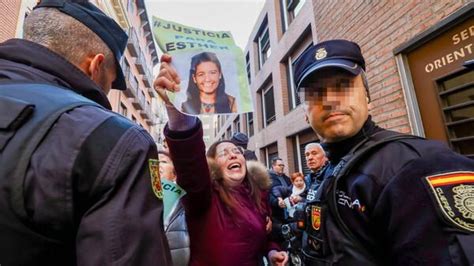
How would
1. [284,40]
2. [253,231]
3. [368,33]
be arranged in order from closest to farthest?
[253,231]
[368,33]
[284,40]

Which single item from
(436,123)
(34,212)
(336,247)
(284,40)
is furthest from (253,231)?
(284,40)

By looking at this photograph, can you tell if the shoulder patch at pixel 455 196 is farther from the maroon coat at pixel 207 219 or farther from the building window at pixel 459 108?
the building window at pixel 459 108

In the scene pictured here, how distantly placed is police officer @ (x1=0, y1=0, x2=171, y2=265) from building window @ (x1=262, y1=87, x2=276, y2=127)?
982cm

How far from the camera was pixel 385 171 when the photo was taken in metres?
0.84

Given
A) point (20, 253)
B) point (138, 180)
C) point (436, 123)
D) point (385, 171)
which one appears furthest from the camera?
point (436, 123)

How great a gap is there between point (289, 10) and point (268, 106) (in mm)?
4002

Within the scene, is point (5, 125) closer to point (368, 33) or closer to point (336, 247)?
point (336, 247)

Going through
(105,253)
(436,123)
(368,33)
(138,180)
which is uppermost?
(368,33)

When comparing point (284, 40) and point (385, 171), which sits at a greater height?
point (284, 40)

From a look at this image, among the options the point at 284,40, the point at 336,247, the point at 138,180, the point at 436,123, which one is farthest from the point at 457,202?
the point at 284,40

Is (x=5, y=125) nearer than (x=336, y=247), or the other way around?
(x=5, y=125)

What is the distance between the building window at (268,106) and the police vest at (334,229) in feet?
30.6

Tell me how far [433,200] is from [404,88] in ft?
9.08

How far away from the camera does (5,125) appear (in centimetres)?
56
